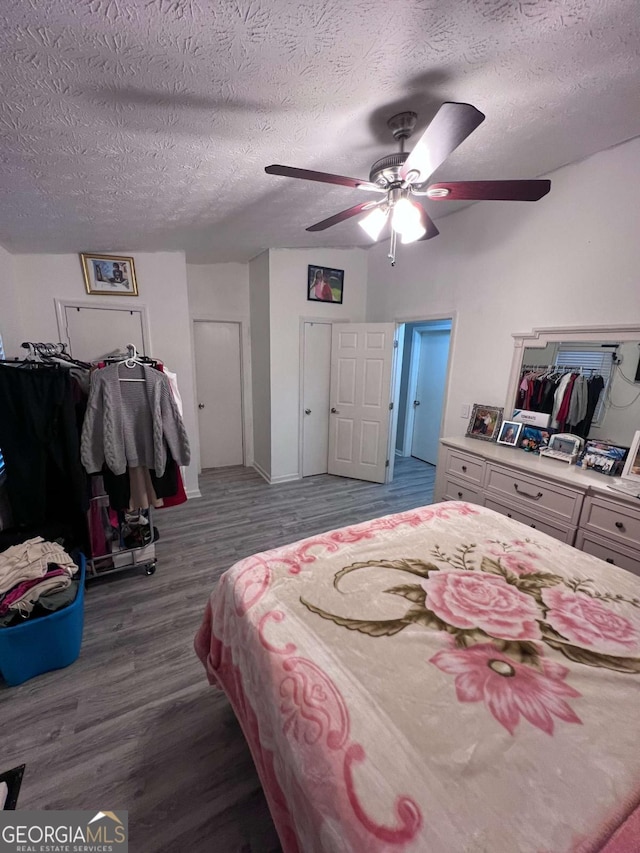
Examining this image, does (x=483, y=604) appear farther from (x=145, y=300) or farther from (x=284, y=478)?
(x=145, y=300)

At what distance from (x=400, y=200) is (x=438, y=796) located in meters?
1.97

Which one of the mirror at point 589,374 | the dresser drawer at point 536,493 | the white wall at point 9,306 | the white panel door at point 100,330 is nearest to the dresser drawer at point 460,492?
the dresser drawer at point 536,493

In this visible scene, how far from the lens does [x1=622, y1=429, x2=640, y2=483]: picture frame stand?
1.94 meters

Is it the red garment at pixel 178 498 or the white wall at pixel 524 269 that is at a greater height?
the white wall at pixel 524 269

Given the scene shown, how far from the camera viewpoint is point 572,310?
2.31 meters

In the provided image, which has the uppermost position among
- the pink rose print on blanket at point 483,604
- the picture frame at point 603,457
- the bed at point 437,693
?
the picture frame at point 603,457

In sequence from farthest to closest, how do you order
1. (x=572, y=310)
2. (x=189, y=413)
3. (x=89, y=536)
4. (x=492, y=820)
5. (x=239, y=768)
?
1. (x=189, y=413)
2. (x=572, y=310)
3. (x=89, y=536)
4. (x=239, y=768)
5. (x=492, y=820)

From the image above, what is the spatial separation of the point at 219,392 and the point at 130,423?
7.75 ft

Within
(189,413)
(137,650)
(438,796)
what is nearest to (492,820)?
(438,796)

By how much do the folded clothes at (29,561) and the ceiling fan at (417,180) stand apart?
2.05 meters

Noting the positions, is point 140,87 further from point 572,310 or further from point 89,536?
point 572,310

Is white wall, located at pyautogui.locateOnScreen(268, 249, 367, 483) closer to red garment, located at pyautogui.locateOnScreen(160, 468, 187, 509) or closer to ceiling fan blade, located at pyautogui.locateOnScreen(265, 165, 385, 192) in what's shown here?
red garment, located at pyautogui.locateOnScreen(160, 468, 187, 509)

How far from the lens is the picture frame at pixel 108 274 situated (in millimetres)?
2910
